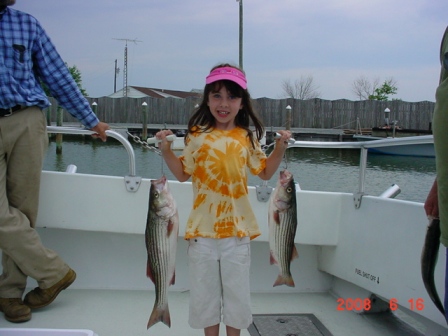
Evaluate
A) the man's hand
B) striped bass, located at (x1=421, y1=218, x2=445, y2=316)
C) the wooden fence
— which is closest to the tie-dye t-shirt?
striped bass, located at (x1=421, y1=218, x2=445, y2=316)

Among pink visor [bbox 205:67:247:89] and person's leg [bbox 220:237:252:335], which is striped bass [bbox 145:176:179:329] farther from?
pink visor [bbox 205:67:247:89]

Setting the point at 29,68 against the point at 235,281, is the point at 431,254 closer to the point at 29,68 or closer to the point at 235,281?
the point at 235,281

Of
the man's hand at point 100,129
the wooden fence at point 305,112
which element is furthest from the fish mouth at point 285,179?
the wooden fence at point 305,112

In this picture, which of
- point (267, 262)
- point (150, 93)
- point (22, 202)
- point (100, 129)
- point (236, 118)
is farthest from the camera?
point (150, 93)

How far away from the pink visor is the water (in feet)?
30.8

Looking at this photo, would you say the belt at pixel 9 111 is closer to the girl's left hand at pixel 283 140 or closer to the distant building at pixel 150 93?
the girl's left hand at pixel 283 140

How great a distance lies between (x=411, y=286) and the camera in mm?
3037

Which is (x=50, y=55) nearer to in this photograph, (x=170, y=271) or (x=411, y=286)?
(x=170, y=271)

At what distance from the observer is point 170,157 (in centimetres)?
261

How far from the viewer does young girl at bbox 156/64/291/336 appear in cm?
256

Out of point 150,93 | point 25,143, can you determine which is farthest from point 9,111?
point 150,93

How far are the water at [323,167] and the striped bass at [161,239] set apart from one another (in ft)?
31.0

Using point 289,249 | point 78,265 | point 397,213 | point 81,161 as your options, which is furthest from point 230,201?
point 81,161

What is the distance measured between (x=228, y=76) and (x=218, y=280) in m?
1.10
